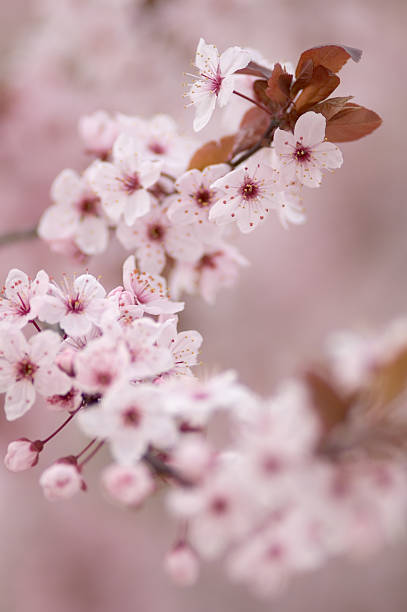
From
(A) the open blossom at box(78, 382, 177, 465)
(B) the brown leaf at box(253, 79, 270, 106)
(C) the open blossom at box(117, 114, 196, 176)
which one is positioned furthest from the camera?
(C) the open blossom at box(117, 114, 196, 176)

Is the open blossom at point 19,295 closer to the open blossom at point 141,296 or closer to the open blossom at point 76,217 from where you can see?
the open blossom at point 141,296

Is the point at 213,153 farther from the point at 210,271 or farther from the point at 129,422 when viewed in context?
the point at 129,422

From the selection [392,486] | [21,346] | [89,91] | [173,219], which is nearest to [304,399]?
[392,486]

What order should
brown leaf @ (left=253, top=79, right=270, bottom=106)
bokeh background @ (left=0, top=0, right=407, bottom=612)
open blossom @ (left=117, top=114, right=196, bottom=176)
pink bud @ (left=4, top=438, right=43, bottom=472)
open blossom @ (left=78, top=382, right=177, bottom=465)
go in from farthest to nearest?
bokeh background @ (left=0, top=0, right=407, bottom=612), open blossom @ (left=117, top=114, right=196, bottom=176), brown leaf @ (left=253, top=79, right=270, bottom=106), pink bud @ (left=4, top=438, right=43, bottom=472), open blossom @ (left=78, top=382, right=177, bottom=465)

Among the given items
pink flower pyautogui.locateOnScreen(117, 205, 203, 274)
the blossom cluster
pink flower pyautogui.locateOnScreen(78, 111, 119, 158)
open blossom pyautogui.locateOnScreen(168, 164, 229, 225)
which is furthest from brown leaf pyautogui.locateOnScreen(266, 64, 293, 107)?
pink flower pyautogui.locateOnScreen(78, 111, 119, 158)

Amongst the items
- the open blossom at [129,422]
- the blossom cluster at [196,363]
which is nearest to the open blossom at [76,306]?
the blossom cluster at [196,363]

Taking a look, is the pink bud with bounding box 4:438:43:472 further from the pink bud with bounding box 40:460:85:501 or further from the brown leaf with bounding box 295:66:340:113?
the brown leaf with bounding box 295:66:340:113

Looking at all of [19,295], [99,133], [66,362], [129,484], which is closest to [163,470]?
[129,484]

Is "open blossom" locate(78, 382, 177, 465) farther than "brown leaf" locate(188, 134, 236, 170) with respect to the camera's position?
No
